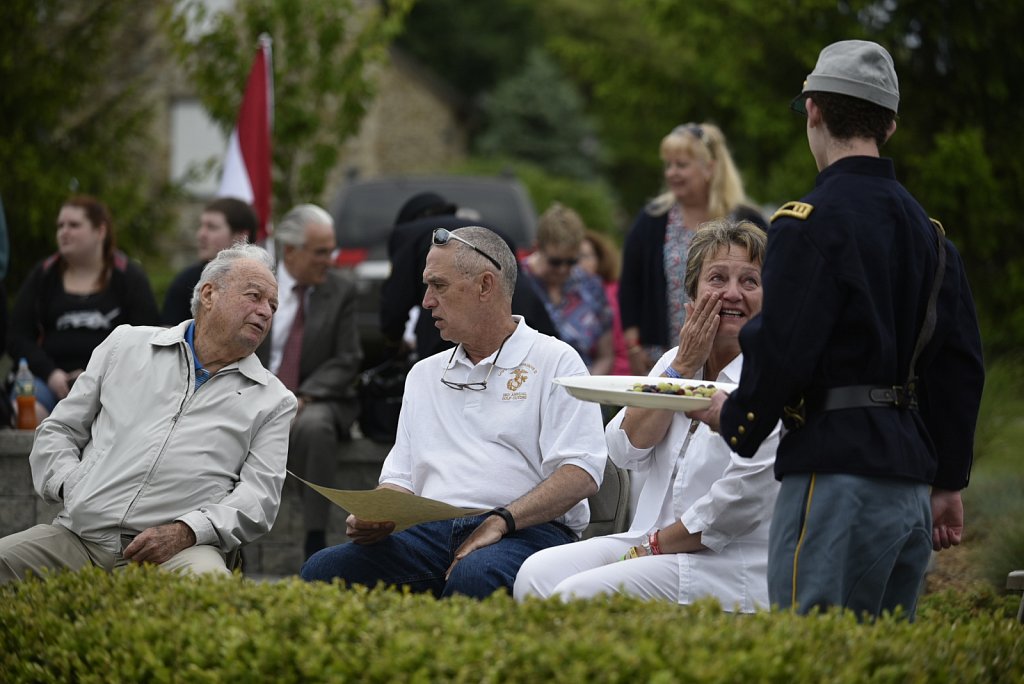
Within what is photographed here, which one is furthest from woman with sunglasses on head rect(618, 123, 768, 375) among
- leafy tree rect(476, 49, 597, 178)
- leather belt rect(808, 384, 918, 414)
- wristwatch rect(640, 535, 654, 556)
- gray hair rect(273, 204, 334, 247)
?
leafy tree rect(476, 49, 597, 178)

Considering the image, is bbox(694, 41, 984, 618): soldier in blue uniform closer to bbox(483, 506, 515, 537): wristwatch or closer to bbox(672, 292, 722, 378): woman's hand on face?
bbox(672, 292, 722, 378): woman's hand on face

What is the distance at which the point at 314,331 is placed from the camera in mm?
8289

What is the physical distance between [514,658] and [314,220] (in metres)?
5.19

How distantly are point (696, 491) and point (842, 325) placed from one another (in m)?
1.16

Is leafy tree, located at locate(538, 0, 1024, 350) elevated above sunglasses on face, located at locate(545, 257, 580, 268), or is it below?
above

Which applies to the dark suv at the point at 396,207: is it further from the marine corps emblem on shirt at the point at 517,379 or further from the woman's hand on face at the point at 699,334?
the woman's hand on face at the point at 699,334

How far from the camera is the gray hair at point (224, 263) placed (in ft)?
18.5

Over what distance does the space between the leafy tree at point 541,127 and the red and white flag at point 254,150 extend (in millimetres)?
32129

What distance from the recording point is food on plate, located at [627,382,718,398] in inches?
174

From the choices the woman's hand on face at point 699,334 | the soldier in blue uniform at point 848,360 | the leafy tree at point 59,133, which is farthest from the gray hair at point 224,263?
the leafy tree at point 59,133

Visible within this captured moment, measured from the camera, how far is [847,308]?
3.95 m

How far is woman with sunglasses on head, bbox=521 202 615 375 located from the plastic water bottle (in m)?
3.22

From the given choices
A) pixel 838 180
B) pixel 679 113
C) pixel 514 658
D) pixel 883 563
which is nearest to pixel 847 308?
pixel 838 180

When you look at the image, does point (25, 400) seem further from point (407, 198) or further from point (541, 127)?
point (541, 127)
